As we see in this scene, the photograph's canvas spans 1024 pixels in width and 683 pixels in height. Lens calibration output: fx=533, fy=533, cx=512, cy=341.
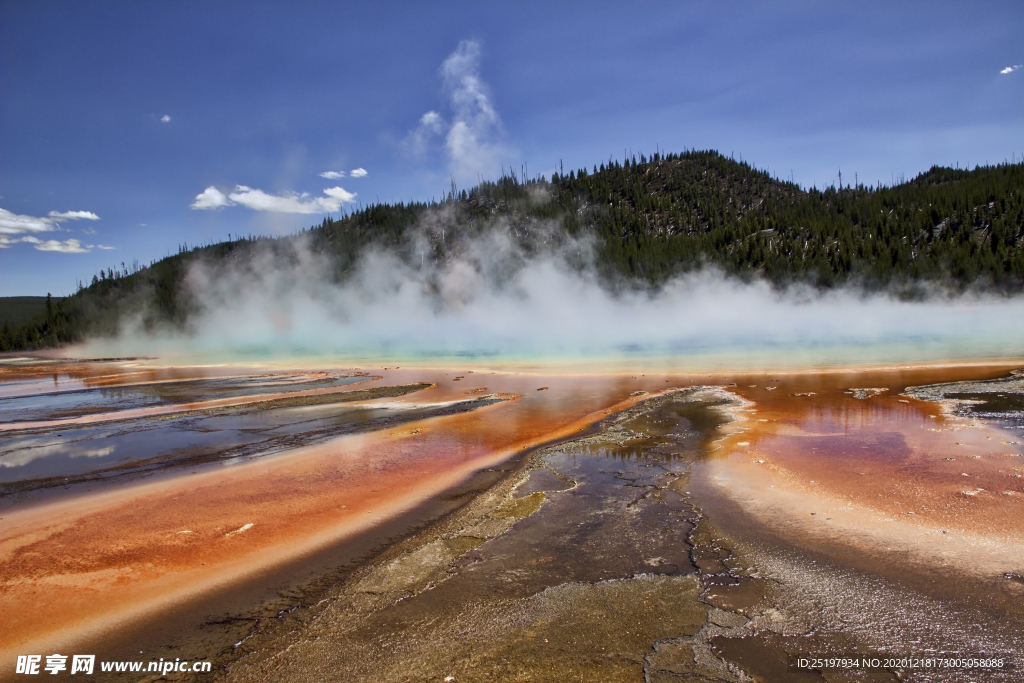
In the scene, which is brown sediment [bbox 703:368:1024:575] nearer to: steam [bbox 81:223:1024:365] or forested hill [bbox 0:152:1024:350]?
steam [bbox 81:223:1024:365]

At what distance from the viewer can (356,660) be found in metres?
4.18

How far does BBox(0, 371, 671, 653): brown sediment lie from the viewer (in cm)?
552

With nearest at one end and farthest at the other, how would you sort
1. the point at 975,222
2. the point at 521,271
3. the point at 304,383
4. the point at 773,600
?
the point at 773,600 → the point at 304,383 → the point at 975,222 → the point at 521,271

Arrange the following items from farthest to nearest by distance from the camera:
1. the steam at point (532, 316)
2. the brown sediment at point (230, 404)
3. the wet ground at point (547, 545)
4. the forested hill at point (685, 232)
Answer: the forested hill at point (685, 232)
the steam at point (532, 316)
the brown sediment at point (230, 404)
the wet ground at point (547, 545)

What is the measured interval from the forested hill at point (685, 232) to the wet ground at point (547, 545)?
5815 centimetres

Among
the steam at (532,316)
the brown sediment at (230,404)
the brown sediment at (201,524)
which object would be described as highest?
the steam at (532,316)

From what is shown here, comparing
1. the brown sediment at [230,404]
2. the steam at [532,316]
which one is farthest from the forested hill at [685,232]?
the brown sediment at [230,404]

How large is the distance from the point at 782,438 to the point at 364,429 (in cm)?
962

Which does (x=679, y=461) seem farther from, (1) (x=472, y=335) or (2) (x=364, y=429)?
(1) (x=472, y=335)

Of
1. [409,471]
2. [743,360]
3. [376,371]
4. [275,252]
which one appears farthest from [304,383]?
[275,252]

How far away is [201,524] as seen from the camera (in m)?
7.46

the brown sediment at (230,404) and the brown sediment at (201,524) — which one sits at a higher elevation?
the brown sediment at (230,404)

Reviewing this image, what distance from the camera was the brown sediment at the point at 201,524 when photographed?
217 inches

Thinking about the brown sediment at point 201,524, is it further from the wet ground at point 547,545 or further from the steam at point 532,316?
the steam at point 532,316
